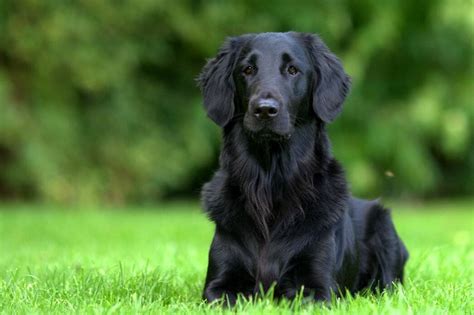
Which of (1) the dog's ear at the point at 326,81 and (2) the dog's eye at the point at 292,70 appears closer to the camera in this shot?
(2) the dog's eye at the point at 292,70

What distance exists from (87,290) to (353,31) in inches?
615

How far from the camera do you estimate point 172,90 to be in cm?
1925

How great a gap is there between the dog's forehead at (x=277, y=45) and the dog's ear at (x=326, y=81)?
0.37 feet

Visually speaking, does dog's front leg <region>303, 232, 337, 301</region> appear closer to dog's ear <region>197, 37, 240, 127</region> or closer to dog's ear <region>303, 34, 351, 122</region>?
dog's ear <region>303, 34, 351, 122</region>

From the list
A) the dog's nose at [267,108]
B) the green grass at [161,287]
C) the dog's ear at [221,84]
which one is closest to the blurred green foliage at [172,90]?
the green grass at [161,287]

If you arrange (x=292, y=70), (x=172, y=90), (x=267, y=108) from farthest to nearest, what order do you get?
(x=172, y=90), (x=292, y=70), (x=267, y=108)

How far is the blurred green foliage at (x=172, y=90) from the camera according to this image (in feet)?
53.9

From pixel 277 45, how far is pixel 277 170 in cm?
68

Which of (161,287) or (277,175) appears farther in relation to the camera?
(161,287)

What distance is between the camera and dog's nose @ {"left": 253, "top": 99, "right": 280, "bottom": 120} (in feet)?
14.1

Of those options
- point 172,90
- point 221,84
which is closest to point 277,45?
point 221,84

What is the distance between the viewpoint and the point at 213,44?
18141mm

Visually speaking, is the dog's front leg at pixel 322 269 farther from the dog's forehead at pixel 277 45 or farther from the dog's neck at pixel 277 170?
the dog's forehead at pixel 277 45

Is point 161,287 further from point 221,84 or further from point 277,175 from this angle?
point 221,84
